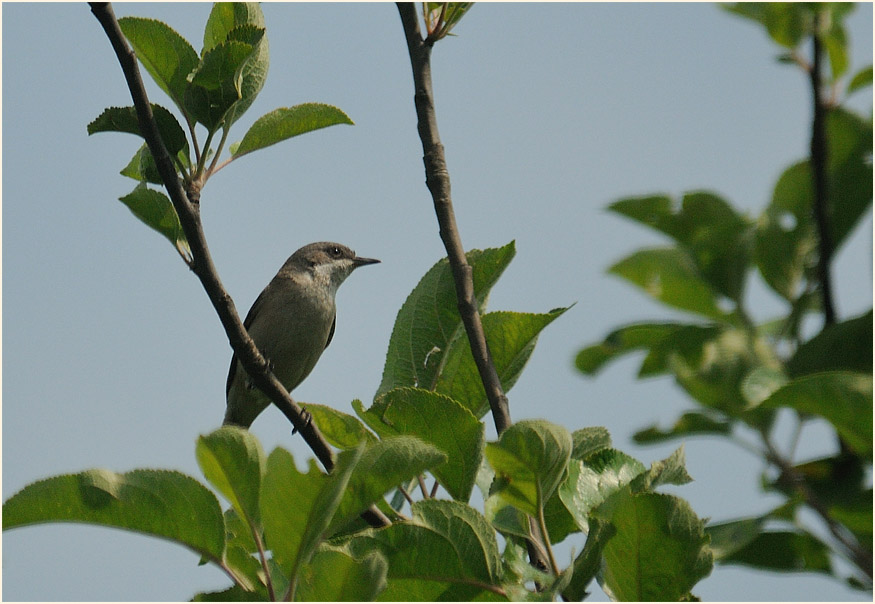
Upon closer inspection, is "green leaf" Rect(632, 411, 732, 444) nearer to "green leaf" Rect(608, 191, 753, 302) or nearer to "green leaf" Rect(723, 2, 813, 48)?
"green leaf" Rect(608, 191, 753, 302)

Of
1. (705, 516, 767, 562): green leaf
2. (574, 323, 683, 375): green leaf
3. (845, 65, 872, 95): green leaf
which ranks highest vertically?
(845, 65, 872, 95): green leaf

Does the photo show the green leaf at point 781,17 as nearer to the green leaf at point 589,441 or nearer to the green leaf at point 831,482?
the green leaf at point 831,482

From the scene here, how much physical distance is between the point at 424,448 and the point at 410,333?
4.44 feet

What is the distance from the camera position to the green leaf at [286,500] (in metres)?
2.09

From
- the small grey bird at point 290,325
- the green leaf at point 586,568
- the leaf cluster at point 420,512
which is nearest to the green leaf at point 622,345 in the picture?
the leaf cluster at point 420,512

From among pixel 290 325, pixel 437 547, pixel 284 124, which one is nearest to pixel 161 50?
pixel 284 124

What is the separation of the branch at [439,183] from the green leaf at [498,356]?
150 mm

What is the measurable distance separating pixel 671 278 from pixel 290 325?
6.85m

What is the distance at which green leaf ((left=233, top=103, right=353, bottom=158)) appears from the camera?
11.6 feet

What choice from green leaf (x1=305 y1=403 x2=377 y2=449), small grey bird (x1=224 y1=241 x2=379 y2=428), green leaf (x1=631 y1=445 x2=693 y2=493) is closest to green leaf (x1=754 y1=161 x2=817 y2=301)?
green leaf (x1=631 y1=445 x2=693 y2=493)

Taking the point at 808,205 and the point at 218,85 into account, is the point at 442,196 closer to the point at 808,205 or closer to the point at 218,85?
the point at 218,85

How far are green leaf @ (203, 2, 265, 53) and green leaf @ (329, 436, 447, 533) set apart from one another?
191 cm

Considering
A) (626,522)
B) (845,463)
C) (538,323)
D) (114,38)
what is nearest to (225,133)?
(114,38)

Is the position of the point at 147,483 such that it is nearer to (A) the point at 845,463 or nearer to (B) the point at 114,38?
(B) the point at 114,38
